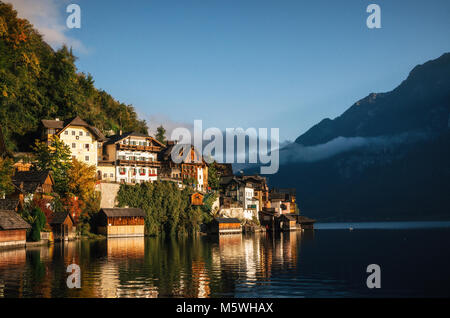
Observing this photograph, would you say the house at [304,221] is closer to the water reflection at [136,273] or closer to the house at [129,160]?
the house at [129,160]

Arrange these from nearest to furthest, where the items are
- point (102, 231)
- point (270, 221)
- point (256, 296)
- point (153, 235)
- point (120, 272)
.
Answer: point (256, 296)
point (120, 272)
point (102, 231)
point (153, 235)
point (270, 221)

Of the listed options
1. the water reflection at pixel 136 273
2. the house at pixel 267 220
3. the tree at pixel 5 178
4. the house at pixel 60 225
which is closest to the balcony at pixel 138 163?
the house at pixel 60 225

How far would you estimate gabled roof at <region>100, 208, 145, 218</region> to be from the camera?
89588 millimetres

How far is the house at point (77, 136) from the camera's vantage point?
304 feet

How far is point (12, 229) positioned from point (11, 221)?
3.33 feet

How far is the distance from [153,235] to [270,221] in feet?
171

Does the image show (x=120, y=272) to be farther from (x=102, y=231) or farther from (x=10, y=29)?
(x=10, y=29)

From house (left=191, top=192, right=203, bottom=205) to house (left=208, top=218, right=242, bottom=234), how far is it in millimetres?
5939

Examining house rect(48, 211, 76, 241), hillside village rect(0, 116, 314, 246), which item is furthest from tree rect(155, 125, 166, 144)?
house rect(48, 211, 76, 241)

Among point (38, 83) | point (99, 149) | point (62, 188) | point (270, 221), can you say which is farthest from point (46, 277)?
point (270, 221)

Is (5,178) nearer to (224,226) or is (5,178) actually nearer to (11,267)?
(11,267)

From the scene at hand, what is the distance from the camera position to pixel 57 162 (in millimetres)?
84125

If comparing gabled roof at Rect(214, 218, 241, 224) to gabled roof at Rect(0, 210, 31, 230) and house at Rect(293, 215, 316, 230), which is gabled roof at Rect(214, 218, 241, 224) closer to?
house at Rect(293, 215, 316, 230)
